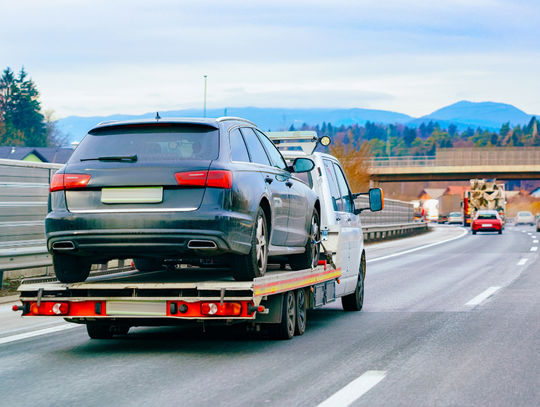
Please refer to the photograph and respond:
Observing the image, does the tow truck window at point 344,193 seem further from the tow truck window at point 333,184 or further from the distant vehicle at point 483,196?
the distant vehicle at point 483,196

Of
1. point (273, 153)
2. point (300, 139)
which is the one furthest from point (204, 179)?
point (300, 139)

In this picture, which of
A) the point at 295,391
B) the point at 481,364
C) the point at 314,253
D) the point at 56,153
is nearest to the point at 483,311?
the point at 314,253

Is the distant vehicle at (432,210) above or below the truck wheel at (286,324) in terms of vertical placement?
below

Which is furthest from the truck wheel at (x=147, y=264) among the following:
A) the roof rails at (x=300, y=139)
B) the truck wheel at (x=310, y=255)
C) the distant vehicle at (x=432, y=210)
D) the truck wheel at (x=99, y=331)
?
the distant vehicle at (x=432, y=210)

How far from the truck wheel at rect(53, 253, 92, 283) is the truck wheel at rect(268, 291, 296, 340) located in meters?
1.81

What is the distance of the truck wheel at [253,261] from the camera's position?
23.1 ft

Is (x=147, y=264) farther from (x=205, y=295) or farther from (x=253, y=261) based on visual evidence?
(x=205, y=295)

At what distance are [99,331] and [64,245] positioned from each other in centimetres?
156

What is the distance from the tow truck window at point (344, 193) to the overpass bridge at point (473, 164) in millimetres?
71317

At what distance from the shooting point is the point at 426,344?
25.6 ft

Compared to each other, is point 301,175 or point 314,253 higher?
point 301,175

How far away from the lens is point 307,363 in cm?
673

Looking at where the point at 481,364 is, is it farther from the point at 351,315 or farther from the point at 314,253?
the point at 351,315

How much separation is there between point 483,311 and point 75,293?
18.7ft
